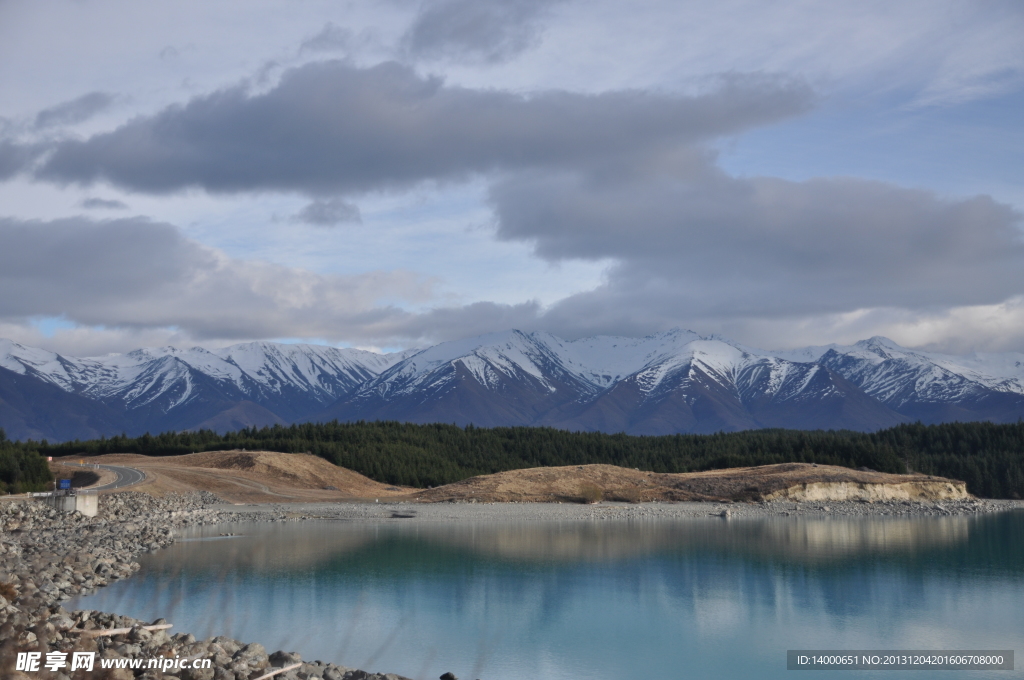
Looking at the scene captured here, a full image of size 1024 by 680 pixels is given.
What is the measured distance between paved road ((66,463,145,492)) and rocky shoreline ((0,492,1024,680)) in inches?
148

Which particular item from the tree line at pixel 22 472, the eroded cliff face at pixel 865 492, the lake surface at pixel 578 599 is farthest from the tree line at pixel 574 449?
the lake surface at pixel 578 599

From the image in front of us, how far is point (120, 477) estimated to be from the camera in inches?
2911

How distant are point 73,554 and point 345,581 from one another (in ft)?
38.8

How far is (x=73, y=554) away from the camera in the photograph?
37.2 meters

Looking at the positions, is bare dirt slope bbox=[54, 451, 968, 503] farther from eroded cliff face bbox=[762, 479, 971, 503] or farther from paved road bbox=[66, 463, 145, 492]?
paved road bbox=[66, 463, 145, 492]

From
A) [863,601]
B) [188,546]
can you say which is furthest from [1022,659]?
[188,546]

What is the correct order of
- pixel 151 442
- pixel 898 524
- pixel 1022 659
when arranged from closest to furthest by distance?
pixel 1022 659 → pixel 898 524 → pixel 151 442

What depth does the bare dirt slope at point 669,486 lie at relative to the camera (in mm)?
82000

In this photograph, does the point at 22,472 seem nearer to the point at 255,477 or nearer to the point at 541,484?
the point at 255,477

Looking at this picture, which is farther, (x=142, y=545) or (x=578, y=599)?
(x=142, y=545)

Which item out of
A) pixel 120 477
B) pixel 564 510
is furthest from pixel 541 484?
pixel 120 477

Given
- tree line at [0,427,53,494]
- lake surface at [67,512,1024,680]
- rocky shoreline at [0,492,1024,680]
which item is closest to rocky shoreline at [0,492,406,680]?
rocky shoreline at [0,492,1024,680]

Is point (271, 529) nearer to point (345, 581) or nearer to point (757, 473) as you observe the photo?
point (345, 581)

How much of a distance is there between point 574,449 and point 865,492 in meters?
52.4
